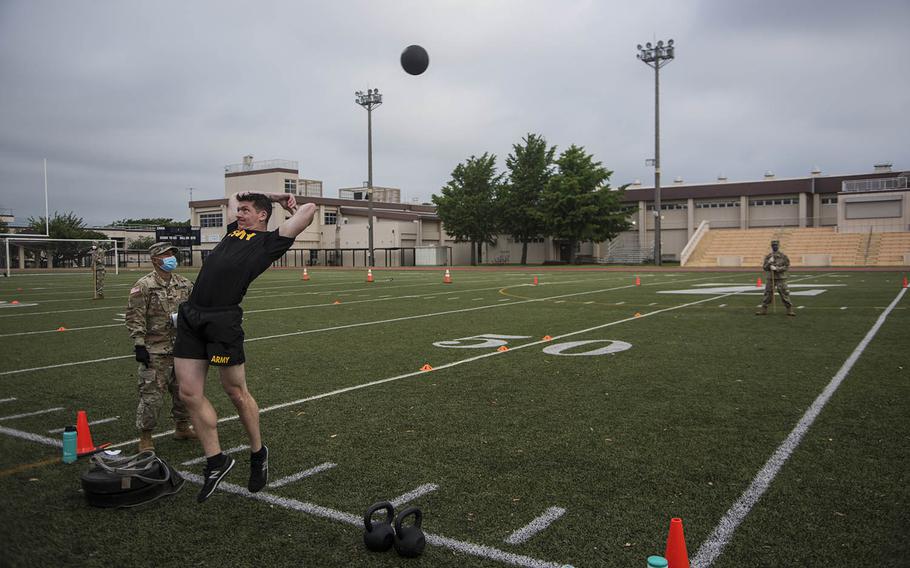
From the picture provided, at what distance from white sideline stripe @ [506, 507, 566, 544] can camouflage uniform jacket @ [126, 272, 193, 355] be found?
356 centimetres

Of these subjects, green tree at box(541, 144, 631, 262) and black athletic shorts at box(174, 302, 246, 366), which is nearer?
black athletic shorts at box(174, 302, 246, 366)

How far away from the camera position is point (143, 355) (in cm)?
571

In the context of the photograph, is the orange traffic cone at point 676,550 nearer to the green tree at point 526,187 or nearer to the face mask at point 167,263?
the face mask at point 167,263

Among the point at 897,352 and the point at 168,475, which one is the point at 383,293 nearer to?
the point at 897,352

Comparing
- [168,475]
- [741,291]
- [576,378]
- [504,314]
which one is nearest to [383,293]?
[504,314]

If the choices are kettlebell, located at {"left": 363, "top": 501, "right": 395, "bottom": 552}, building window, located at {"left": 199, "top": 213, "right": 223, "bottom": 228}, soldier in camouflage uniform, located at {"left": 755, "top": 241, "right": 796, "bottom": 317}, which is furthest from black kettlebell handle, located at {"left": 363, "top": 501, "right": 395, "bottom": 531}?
building window, located at {"left": 199, "top": 213, "right": 223, "bottom": 228}

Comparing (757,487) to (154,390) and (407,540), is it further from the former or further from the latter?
(154,390)

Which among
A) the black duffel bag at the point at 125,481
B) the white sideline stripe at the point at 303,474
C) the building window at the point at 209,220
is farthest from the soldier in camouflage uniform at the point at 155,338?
the building window at the point at 209,220

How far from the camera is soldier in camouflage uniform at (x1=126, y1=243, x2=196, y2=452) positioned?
223 inches

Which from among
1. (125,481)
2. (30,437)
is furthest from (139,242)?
(125,481)

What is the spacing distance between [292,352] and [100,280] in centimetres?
1440

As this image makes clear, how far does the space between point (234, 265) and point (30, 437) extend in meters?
3.16

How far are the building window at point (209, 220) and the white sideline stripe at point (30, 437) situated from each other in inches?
2938

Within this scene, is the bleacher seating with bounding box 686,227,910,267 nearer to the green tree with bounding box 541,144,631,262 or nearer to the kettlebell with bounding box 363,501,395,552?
the green tree with bounding box 541,144,631,262
